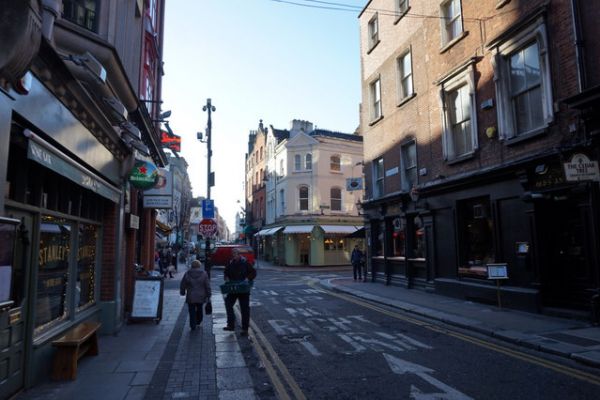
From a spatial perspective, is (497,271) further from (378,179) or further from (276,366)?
(378,179)

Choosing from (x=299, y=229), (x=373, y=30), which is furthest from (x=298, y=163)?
(x=373, y=30)

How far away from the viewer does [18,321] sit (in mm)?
5395

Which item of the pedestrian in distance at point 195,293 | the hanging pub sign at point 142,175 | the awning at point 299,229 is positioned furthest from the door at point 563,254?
the awning at point 299,229

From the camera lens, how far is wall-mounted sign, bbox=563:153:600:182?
8.38 meters

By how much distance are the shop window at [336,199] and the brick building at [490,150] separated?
18.0 m

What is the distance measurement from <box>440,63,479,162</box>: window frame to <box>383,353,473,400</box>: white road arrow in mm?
8458

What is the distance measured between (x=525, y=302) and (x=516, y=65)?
633 cm

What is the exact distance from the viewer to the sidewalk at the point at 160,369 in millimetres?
5480

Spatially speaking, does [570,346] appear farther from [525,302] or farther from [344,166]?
[344,166]

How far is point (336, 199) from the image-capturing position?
125 ft

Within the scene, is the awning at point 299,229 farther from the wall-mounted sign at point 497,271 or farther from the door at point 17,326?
the door at point 17,326

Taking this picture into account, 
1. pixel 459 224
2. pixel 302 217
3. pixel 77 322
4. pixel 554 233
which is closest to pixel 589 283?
pixel 554 233

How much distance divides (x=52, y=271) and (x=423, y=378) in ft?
18.9

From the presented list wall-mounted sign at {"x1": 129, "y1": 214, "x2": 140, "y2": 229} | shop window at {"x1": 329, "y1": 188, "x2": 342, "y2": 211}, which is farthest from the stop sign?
shop window at {"x1": 329, "y1": 188, "x2": 342, "y2": 211}
